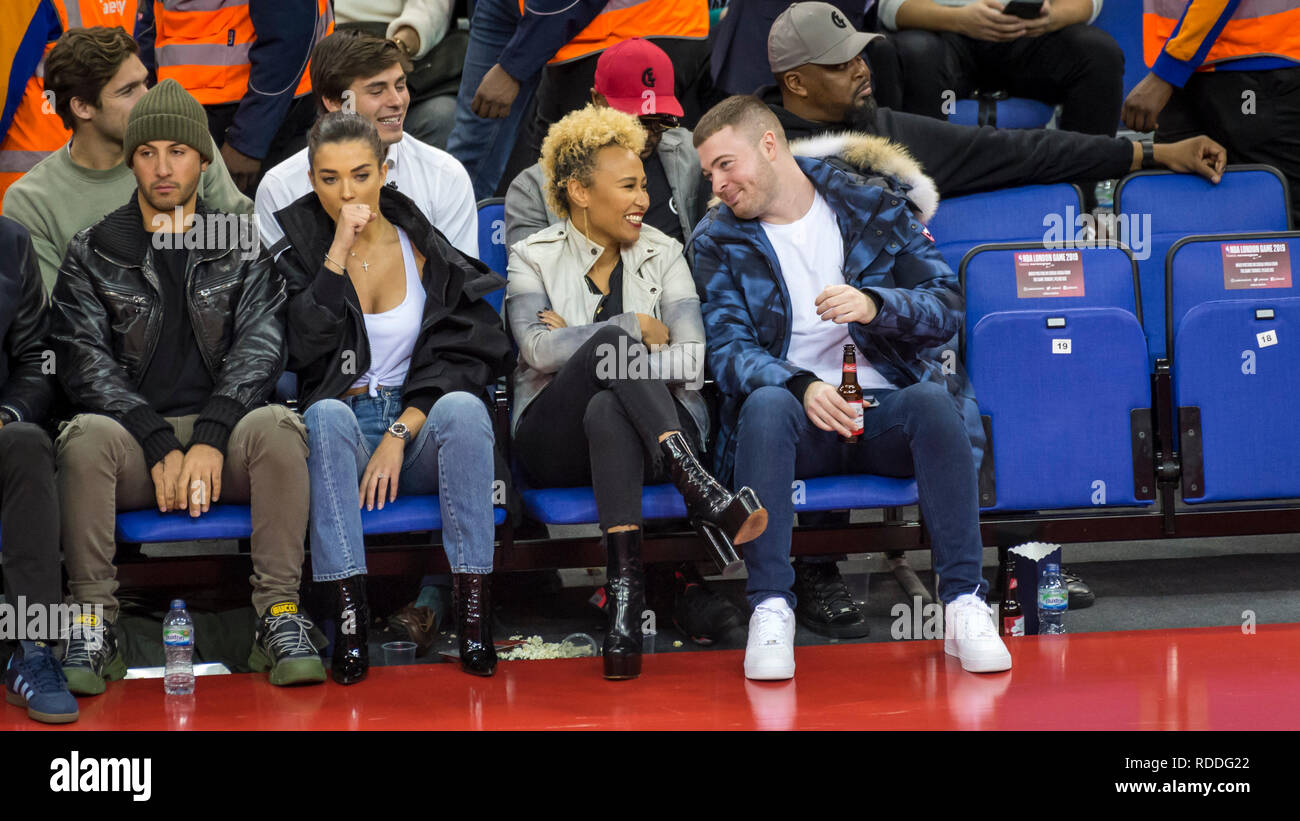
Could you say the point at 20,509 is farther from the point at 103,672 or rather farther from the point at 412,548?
the point at 412,548

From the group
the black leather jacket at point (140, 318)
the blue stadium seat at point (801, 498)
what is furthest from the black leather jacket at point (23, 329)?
the blue stadium seat at point (801, 498)

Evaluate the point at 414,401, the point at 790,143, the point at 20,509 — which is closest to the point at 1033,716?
the point at 414,401

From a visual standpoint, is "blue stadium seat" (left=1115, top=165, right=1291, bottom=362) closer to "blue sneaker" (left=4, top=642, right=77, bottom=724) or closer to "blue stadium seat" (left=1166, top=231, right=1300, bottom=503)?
"blue stadium seat" (left=1166, top=231, right=1300, bottom=503)

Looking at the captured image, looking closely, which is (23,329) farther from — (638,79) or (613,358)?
(638,79)

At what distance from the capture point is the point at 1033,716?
2.80 m

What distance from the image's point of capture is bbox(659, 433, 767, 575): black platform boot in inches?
121

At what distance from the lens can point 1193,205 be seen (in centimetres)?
419

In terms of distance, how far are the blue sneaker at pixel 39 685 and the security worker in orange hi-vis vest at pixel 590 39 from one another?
2457mm

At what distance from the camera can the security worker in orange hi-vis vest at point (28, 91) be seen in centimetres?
448

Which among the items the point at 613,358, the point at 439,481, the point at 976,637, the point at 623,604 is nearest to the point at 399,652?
the point at 439,481

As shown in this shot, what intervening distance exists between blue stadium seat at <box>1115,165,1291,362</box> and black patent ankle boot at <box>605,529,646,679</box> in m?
1.96

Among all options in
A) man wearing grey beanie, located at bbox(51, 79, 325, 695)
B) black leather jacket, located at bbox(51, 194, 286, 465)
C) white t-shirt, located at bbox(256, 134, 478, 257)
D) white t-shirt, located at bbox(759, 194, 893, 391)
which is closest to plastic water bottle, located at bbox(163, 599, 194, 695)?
man wearing grey beanie, located at bbox(51, 79, 325, 695)

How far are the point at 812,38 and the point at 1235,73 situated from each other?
152 centimetres

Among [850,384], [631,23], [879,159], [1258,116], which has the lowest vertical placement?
[850,384]
